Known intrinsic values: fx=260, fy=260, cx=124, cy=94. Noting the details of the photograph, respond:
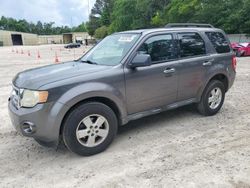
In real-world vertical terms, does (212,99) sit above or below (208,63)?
below

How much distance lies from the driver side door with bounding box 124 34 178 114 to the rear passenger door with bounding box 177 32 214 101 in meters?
0.16

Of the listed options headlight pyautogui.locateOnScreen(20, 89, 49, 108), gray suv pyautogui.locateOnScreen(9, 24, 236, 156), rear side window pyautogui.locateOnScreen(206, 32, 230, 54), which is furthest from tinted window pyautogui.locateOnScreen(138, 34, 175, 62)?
headlight pyautogui.locateOnScreen(20, 89, 49, 108)

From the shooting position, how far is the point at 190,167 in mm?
3363

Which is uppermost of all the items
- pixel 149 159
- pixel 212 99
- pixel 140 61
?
pixel 140 61

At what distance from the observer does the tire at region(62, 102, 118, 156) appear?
11.5 feet

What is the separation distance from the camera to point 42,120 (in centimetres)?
334

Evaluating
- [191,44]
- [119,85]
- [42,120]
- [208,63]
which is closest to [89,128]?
[42,120]

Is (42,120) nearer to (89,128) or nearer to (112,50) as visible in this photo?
(89,128)

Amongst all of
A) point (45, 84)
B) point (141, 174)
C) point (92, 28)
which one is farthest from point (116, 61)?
point (92, 28)

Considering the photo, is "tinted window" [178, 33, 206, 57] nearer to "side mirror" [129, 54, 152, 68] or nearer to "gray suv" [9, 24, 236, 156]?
"gray suv" [9, 24, 236, 156]

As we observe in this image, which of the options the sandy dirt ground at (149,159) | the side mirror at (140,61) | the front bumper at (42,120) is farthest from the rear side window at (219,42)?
the front bumper at (42,120)

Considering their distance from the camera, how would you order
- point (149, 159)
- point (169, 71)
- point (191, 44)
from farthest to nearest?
point (191, 44) → point (169, 71) → point (149, 159)

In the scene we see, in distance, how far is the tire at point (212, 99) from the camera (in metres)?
5.13

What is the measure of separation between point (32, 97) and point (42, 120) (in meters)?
0.33
